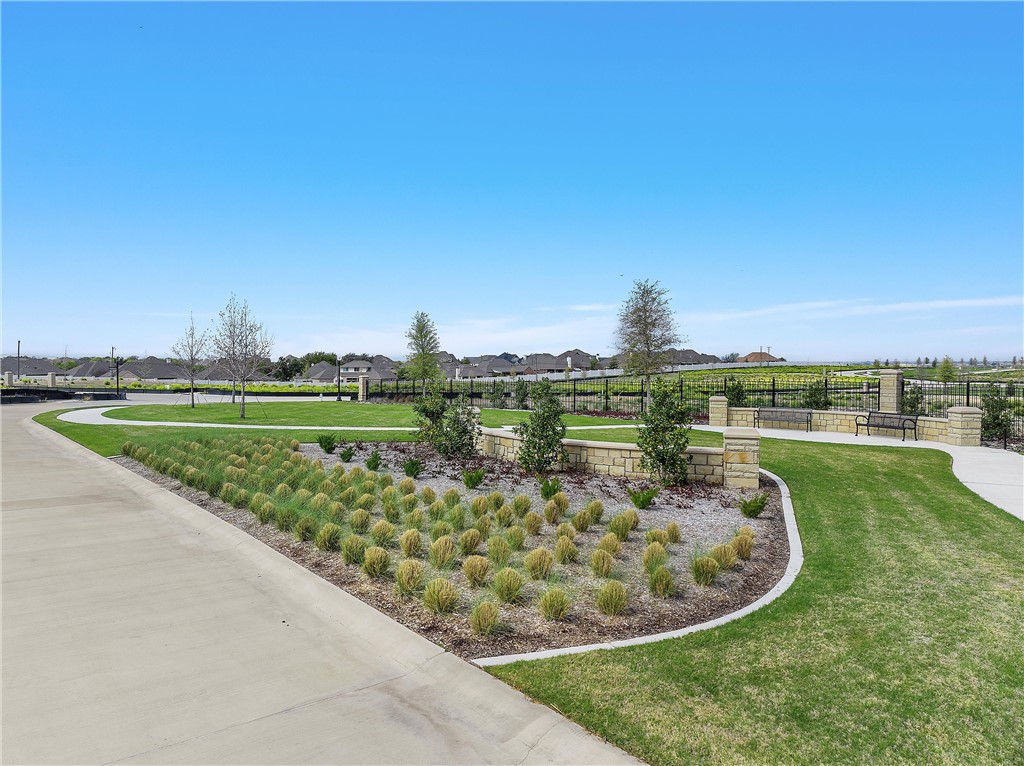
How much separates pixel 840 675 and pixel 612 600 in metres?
1.80

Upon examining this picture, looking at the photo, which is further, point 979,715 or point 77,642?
point 77,642

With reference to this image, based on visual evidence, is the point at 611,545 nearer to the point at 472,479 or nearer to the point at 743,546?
the point at 743,546

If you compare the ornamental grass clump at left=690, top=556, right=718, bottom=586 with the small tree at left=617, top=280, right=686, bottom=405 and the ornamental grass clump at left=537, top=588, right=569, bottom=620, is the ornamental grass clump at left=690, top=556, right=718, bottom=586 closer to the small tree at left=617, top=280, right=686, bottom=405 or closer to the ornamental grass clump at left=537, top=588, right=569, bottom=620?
the ornamental grass clump at left=537, top=588, right=569, bottom=620

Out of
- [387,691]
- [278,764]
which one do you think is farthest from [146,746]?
[387,691]

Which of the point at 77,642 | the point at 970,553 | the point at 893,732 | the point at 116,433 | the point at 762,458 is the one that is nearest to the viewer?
the point at 893,732

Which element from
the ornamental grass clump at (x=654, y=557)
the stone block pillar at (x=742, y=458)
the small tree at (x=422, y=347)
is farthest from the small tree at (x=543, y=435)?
the small tree at (x=422, y=347)

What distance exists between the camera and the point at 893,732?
3500mm

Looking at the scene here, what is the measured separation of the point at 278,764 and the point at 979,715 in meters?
4.25

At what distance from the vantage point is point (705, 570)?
19.7 feet

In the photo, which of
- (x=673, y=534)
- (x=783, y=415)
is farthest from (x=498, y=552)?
(x=783, y=415)

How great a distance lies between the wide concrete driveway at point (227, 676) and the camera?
11.3ft

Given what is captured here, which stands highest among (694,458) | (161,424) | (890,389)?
(890,389)

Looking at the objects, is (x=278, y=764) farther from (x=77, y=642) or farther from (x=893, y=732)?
(x=893, y=732)

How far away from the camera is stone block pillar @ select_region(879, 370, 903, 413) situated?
2056 cm
